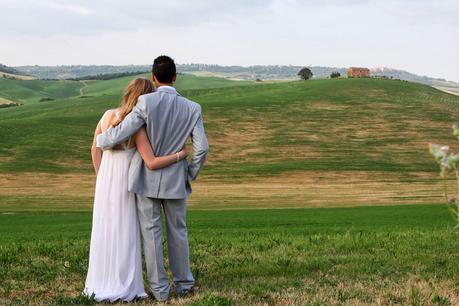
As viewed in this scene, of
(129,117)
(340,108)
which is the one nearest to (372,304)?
(129,117)

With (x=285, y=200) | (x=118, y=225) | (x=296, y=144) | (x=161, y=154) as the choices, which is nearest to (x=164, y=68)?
(x=161, y=154)

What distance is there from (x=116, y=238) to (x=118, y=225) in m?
0.14

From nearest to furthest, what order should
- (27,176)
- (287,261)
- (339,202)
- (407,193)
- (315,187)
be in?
(287,261), (339,202), (407,193), (315,187), (27,176)

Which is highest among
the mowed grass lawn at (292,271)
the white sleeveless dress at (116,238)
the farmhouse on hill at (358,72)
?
the white sleeveless dress at (116,238)

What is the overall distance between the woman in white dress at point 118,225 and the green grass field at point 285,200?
1.35 ft

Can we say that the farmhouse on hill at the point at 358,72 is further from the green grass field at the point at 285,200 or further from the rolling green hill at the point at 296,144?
the rolling green hill at the point at 296,144

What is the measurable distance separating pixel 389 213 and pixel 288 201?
10094mm

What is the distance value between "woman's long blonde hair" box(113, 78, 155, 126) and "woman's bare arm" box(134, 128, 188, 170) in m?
0.27

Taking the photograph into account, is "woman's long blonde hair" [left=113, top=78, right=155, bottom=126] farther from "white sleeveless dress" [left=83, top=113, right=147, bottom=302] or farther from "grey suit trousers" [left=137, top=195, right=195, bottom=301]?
"grey suit trousers" [left=137, top=195, right=195, bottom=301]

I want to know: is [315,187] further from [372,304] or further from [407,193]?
Result: [372,304]

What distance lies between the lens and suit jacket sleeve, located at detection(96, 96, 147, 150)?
23.2 feet

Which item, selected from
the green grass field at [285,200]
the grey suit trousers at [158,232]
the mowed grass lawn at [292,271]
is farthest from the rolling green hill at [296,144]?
the grey suit trousers at [158,232]

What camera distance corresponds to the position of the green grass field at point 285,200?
315 inches

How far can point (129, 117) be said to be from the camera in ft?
23.4
